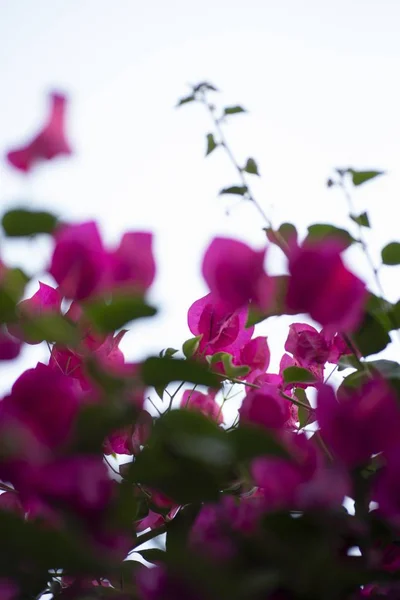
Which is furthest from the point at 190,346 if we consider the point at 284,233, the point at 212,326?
the point at 284,233

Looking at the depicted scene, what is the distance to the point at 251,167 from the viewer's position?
57 centimetres

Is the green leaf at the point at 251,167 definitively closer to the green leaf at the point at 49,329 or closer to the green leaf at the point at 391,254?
the green leaf at the point at 391,254

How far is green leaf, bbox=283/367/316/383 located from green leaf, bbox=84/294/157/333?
257mm

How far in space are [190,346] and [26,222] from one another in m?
0.26

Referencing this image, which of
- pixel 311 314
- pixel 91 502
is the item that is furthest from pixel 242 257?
pixel 91 502

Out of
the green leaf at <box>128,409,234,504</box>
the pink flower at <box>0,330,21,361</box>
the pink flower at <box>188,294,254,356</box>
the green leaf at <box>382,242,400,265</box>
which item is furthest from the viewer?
the pink flower at <box>188,294,254,356</box>

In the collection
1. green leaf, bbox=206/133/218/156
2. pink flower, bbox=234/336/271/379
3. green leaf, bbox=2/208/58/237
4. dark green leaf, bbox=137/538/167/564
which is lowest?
dark green leaf, bbox=137/538/167/564

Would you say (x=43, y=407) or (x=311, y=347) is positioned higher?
(x=43, y=407)

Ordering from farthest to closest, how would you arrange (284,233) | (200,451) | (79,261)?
(284,233) < (79,261) < (200,451)

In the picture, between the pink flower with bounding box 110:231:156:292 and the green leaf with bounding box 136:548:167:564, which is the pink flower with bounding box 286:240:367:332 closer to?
A: the pink flower with bounding box 110:231:156:292

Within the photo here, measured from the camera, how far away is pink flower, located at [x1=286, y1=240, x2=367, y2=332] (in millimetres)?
336

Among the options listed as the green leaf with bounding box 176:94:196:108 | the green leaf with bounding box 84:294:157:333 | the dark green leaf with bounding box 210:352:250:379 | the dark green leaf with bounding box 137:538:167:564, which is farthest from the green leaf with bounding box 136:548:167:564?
the green leaf with bounding box 176:94:196:108

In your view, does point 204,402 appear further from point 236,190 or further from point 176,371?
point 176,371

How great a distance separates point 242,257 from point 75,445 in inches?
5.5
